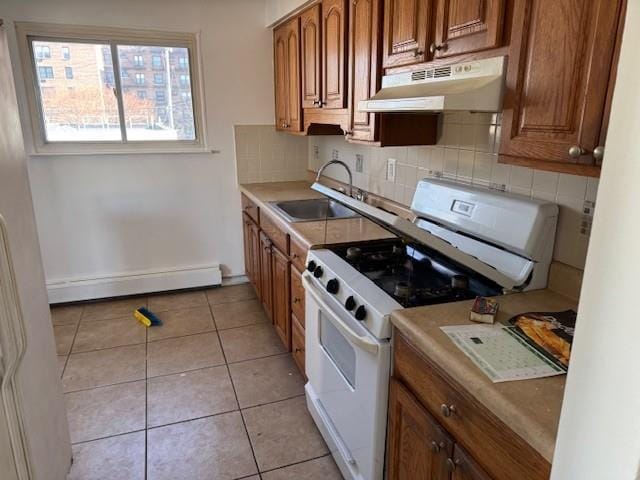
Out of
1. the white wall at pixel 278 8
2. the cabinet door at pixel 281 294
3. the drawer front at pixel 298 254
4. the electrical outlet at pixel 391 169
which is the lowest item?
the cabinet door at pixel 281 294

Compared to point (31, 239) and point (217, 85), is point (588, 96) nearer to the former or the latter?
point (31, 239)

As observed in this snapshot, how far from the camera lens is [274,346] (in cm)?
293

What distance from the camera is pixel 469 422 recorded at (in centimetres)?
107

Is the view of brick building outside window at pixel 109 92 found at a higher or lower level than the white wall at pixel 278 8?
lower

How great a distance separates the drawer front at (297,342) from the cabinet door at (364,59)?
1.05 meters

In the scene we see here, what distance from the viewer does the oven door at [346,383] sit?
146cm

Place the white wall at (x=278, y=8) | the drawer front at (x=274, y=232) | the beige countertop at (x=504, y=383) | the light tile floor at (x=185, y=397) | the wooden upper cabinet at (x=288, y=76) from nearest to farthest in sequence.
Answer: the beige countertop at (x=504, y=383)
the light tile floor at (x=185, y=397)
the drawer front at (x=274, y=232)
the white wall at (x=278, y=8)
the wooden upper cabinet at (x=288, y=76)

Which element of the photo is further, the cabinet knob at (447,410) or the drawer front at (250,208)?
the drawer front at (250,208)

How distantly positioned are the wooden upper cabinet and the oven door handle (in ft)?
4.80

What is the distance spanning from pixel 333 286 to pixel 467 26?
101 centimetres

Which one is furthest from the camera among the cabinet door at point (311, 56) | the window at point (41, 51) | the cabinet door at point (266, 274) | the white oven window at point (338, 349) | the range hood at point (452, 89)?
the window at point (41, 51)

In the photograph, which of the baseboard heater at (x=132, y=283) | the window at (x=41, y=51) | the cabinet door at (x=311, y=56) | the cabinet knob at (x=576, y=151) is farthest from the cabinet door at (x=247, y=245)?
the cabinet knob at (x=576, y=151)

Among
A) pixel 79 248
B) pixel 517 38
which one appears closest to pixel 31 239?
pixel 517 38

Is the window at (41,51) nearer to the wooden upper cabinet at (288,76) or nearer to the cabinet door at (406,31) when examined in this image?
the wooden upper cabinet at (288,76)
